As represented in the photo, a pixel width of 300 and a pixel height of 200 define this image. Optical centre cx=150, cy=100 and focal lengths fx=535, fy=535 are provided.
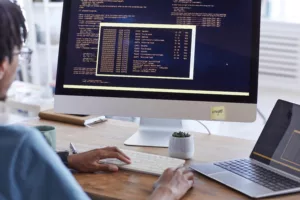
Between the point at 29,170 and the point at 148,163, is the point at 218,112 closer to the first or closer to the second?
the point at 148,163

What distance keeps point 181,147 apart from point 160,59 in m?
0.29

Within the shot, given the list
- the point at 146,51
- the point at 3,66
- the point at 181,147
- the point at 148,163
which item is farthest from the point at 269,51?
the point at 3,66

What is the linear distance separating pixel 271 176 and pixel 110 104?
0.56 meters

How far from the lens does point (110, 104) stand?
1709 millimetres

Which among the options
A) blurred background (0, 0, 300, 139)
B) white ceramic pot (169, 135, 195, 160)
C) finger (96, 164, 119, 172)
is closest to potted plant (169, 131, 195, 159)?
white ceramic pot (169, 135, 195, 160)

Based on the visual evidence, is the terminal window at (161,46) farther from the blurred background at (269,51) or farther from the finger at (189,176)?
the blurred background at (269,51)

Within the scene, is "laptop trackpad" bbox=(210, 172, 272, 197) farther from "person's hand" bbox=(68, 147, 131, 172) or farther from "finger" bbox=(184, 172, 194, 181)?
"person's hand" bbox=(68, 147, 131, 172)

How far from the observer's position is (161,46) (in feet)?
5.56

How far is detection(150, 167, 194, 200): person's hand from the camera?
4.28ft

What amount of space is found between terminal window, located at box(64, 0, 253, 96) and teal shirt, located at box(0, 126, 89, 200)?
2.58ft

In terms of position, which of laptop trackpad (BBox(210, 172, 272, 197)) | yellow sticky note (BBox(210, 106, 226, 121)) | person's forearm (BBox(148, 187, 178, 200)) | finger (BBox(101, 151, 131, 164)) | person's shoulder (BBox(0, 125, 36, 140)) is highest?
yellow sticky note (BBox(210, 106, 226, 121))

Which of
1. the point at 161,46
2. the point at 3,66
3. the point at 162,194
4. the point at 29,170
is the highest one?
the point at 161,46

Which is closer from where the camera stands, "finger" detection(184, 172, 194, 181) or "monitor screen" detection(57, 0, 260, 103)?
"finger" detection(184, 172, 194, 181)

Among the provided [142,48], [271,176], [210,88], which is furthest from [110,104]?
[271,176]
